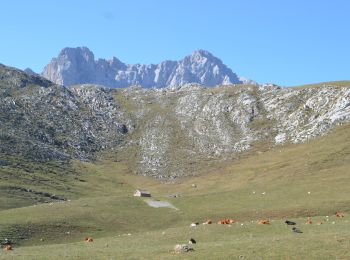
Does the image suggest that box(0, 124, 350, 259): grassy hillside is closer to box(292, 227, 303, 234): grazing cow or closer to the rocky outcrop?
box(292, 227, 303, 234): grazing cow

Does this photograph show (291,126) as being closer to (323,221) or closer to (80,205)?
(80,205)

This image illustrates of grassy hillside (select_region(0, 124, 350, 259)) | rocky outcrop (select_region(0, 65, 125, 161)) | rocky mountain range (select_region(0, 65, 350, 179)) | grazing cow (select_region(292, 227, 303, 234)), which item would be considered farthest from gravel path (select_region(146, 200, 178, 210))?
rocky outcrop (select_region(0, 65, 125, 161))

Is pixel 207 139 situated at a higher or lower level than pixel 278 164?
higher

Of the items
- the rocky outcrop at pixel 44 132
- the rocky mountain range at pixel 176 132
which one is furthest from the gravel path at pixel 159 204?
the rocky outcrop at pixel 44 132

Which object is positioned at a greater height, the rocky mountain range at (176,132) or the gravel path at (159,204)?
the rocky mountain range at (176,132)

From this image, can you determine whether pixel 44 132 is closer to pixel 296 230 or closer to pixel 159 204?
pixel 159 204

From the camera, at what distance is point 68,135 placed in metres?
184

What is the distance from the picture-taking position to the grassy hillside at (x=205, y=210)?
36.8 meters

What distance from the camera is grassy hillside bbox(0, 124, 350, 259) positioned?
121 feet

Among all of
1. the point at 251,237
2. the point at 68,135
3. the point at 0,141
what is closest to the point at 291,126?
the point at 68,135

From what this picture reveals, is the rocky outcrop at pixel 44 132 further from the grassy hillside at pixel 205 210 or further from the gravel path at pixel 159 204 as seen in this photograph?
the gravel path at pixel 159 204

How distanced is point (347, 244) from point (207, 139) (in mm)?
146820

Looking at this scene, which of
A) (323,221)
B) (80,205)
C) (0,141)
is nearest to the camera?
(323,221)

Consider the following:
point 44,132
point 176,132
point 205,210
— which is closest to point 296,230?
point 205,210
